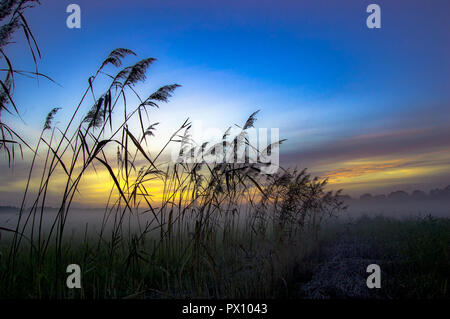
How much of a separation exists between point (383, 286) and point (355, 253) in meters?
2.28

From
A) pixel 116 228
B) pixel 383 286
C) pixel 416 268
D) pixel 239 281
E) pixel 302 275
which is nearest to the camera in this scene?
pixel 116 228

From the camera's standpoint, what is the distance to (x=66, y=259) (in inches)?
161

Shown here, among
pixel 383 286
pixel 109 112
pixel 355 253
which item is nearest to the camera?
pixel 109 112

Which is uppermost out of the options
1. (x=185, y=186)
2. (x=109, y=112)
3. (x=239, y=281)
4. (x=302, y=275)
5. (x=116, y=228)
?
(x=109, y=112)
